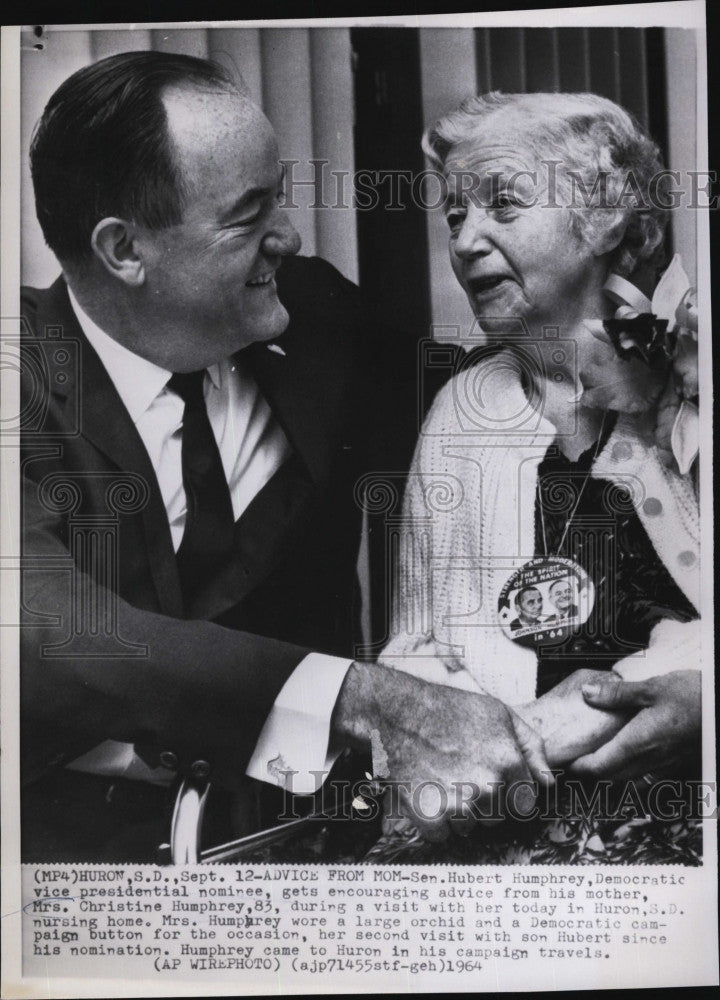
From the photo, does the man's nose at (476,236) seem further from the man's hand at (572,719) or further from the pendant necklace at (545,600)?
the man's hand at (572,719)

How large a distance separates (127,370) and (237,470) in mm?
323

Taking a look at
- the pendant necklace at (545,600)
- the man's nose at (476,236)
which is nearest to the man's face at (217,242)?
the man's nose at (476,236)

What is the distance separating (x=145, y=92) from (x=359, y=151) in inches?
18.5

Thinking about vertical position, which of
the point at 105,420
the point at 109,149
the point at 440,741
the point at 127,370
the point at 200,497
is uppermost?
the point at 109,149

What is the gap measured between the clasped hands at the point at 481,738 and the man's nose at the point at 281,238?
91 centimetres

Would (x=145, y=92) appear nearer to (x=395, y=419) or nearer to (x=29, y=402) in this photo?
(x=29, y=402)

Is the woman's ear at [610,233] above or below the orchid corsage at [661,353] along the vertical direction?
above

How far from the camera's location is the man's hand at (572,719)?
6.77 ft

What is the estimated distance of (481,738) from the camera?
2055 mm

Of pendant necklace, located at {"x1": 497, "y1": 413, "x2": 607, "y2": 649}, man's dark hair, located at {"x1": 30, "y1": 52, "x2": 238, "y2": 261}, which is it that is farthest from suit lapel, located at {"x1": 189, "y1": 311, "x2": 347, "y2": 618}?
pendant necklace, located at {"x1": 497, "y1": 413, "x2": 607, "y2": 649}

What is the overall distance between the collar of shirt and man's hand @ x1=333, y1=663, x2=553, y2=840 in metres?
0.74

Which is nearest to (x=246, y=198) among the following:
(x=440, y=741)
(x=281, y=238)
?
(x=281, y=238)

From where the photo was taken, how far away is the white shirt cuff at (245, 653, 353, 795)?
2.04 m

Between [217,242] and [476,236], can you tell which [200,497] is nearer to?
[217,242]
